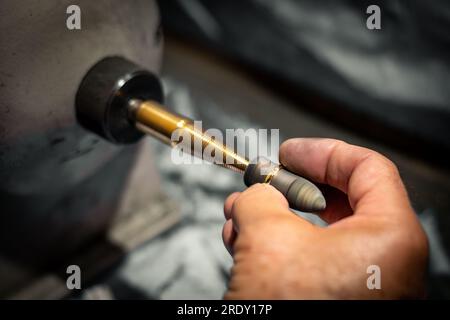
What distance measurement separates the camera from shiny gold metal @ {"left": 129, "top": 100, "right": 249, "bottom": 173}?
446 millimetres

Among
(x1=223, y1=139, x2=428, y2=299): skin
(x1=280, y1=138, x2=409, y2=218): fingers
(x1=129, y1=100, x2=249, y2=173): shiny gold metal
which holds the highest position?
(x1=129, y1=100, x2=249, y2=173): shiny gold metal

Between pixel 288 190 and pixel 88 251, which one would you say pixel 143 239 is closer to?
pixel 88 251

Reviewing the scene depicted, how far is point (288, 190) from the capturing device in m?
0.39

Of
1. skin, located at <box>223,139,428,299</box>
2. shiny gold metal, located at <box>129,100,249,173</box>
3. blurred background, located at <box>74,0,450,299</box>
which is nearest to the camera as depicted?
skin, located at <box>223,139,428,299</box>

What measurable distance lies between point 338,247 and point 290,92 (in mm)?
752

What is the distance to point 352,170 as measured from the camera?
396mm

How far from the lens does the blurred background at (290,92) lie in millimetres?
758

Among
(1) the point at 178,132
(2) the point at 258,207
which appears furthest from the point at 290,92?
(2) the point at 258,207

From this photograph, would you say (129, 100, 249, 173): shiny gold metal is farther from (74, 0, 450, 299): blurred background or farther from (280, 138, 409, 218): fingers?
(74, 0, 450, 299): blurred background

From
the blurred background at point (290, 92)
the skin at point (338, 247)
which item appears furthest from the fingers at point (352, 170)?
the blurred background at point (290, 92)

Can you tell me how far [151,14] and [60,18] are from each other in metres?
0.12

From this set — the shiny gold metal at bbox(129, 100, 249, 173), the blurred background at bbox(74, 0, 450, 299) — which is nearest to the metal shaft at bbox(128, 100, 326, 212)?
the shiny gold metal at bbox(129, 100, 249, 173)

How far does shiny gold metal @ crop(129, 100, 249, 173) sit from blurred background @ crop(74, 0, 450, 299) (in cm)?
24

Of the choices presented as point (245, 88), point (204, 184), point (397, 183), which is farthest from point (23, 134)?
point (245, 88)
